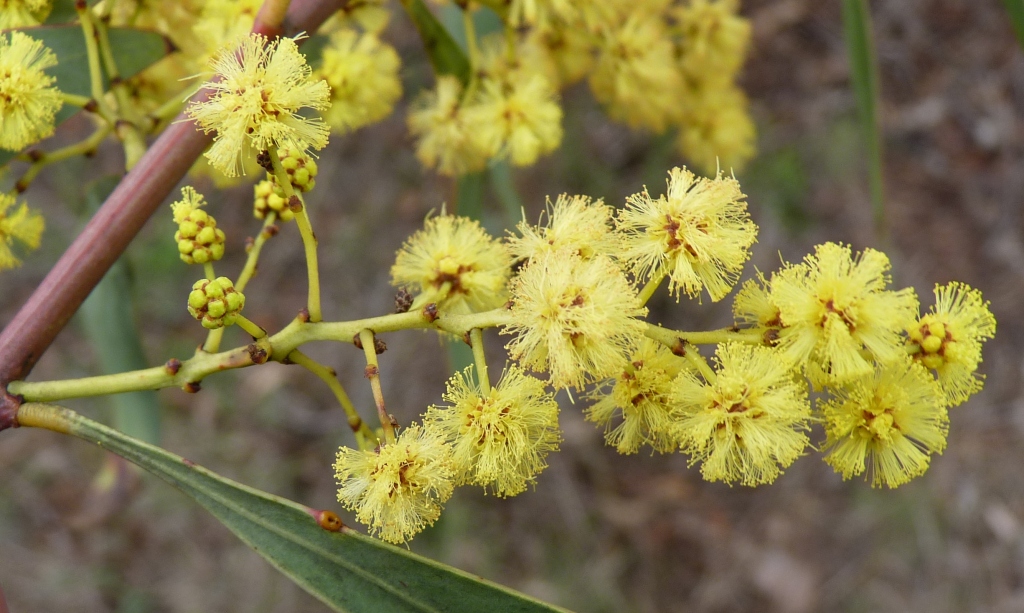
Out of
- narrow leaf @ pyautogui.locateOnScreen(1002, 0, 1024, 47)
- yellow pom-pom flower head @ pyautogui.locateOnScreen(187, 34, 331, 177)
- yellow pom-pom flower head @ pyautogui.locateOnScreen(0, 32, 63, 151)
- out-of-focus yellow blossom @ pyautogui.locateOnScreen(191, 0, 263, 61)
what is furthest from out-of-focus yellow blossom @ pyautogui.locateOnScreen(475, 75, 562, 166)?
narrow leaf @ pyautogui.locateOnScreen(1002, 0, 1024, 47)

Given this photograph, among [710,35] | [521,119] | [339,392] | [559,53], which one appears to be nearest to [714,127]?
[710,35]

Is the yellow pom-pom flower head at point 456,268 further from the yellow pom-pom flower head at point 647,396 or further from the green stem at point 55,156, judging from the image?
the green stem at point 55,156

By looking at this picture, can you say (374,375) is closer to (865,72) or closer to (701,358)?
(701,358)

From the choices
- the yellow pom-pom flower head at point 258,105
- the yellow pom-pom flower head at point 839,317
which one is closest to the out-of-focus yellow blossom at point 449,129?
the yellow pom-pom flower head at point 258,105

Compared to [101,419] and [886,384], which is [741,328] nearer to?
[886,384]

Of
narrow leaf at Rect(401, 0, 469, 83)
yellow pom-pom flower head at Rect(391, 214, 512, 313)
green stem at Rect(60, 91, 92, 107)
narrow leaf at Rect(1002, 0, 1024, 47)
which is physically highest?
narrow leaf at Rect(1002, 0, 1024, 47)

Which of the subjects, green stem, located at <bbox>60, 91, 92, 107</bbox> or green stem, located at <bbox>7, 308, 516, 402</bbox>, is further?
green stem, located at <bbox>60, 91, 92, 107</bbox>

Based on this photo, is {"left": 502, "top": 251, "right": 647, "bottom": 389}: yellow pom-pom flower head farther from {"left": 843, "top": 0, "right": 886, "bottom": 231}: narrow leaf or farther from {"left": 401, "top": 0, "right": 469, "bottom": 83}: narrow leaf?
{"left": 843, "top": 0, "right": 886, "bottom": 231}: narrow leaf
